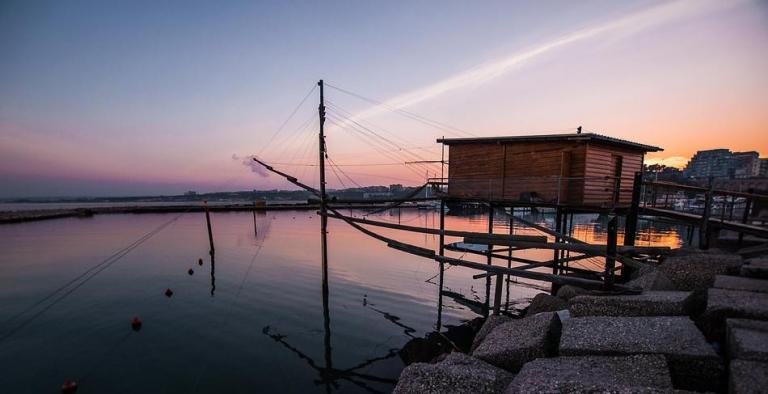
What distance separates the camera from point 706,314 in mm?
4852

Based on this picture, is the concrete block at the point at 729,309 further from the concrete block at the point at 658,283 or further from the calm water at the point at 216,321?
the calm water at the point at 216,321

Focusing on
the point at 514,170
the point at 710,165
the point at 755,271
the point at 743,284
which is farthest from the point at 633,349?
the point at 710,165

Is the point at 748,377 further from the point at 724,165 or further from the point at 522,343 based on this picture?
the point at 724,165

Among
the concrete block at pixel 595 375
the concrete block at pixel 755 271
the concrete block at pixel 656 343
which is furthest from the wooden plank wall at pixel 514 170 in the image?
the concrete block at pixel 595 375

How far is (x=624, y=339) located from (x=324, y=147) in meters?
13.4

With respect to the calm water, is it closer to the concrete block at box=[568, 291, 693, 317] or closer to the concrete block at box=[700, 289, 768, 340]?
the concrete block at box=[568, 291, 693, 317]

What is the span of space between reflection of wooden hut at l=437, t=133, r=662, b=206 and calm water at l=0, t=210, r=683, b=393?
21.7 ft

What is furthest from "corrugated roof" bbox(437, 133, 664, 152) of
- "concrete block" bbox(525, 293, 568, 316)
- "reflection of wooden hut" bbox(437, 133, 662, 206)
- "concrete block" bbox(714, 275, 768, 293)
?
"concrete block" bbox(714, 275, 768, 293)

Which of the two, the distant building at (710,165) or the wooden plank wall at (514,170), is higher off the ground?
the distant building at (710,165)

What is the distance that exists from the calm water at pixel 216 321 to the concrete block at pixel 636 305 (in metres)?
6.74

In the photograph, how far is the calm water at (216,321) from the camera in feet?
32.6

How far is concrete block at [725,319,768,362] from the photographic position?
3346 millimetres

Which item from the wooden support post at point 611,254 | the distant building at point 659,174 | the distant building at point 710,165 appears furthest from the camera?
the distant building at point 710,165

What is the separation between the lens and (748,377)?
3.04 m
